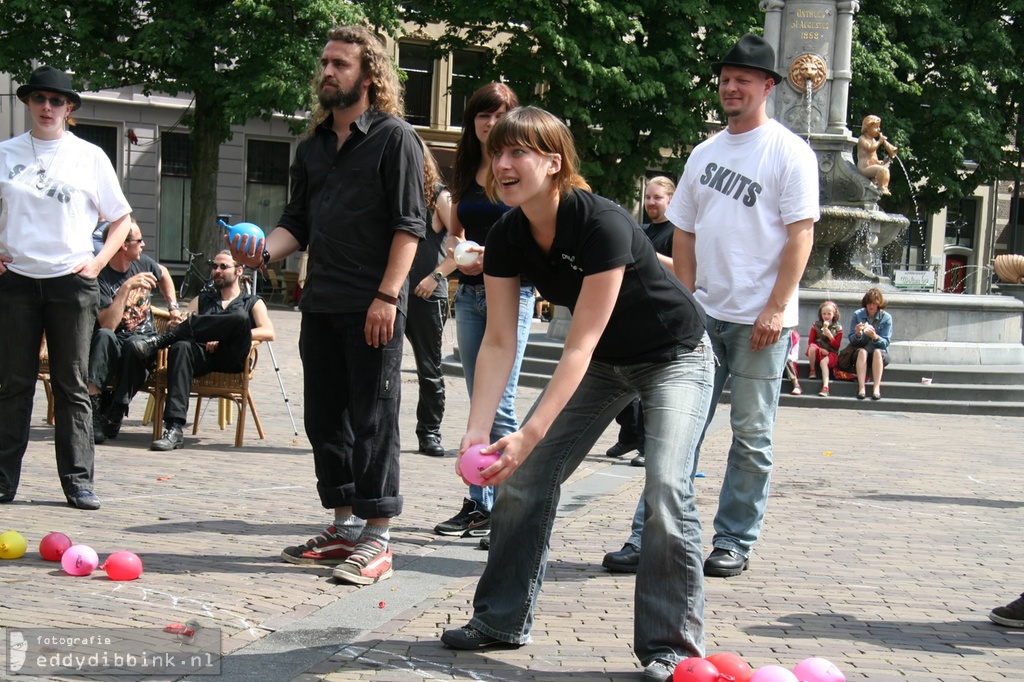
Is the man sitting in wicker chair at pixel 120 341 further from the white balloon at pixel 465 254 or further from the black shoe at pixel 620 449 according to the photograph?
the white balloon at pixel 465 254

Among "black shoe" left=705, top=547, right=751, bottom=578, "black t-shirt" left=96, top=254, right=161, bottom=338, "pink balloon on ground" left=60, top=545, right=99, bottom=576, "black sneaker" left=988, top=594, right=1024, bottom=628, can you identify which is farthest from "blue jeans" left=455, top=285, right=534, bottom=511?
"black t-shirt" left=96, top=254, right=161, bottom=338

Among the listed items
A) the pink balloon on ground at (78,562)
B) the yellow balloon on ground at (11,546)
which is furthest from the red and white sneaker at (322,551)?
the yellow balloon on ground at (11,546)

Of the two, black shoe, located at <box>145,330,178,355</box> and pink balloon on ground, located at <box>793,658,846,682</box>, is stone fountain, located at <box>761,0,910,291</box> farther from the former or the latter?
pink balloon on ground, located at <box>793,658,846,682</box>

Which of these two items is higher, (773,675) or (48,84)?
(48,84)

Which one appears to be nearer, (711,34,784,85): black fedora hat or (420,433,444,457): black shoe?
(711,34,784,85): black fedora hat

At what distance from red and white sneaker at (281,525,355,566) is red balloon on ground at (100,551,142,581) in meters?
0.72

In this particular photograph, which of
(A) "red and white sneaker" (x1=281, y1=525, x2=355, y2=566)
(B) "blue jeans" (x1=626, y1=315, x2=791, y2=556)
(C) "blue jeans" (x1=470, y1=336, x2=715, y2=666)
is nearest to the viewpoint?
(C) "blue jeans" (x1=470, y1=336, x2=715, y2=666)

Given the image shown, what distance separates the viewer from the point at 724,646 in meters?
4.26

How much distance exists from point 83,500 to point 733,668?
12.6 ft

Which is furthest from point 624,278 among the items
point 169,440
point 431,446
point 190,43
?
point 190,43

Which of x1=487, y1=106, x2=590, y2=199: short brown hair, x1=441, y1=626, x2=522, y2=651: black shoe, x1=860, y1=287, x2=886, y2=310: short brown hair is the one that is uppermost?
x1=487, y1=106, x2=590, y2=199: short brown hair

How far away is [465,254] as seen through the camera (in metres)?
4.64

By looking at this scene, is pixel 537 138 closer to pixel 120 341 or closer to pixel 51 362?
pixel 51 362

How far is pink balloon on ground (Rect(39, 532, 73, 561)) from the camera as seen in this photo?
16.3 ft
